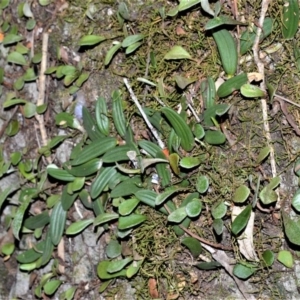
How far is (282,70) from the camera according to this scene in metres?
1.42

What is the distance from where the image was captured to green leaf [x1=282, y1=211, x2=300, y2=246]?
52.2 inches

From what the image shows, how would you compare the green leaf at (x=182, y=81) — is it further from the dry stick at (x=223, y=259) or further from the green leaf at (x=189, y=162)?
the dry stick at (x=223, y=259)

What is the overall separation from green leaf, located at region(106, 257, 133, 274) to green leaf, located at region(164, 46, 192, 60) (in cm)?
61

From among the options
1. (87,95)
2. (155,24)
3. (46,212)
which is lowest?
(46,212)

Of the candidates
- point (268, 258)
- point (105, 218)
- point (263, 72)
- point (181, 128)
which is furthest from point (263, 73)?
point (105, 218)

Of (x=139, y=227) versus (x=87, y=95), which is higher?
(x=87, y=95)

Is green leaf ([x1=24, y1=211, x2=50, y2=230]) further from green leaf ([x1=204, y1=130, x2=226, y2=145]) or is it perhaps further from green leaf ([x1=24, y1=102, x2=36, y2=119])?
green leaf ([x1=204, y1=130, x2=226, y2=145])

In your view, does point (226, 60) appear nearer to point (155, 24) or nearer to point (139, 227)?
point (155, 24)

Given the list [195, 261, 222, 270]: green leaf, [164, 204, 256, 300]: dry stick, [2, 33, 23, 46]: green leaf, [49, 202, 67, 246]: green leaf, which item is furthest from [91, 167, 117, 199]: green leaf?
[2, 33, 23, 46]: green leaf

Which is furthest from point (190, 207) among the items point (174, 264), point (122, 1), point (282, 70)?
point (122, 1)

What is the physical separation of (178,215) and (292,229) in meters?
0.31

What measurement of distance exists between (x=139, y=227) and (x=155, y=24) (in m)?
0.62

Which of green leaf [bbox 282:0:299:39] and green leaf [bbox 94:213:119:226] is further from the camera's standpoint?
green leaf [bbox 94:213:119:226]

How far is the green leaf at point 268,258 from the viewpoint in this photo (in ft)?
4.50
